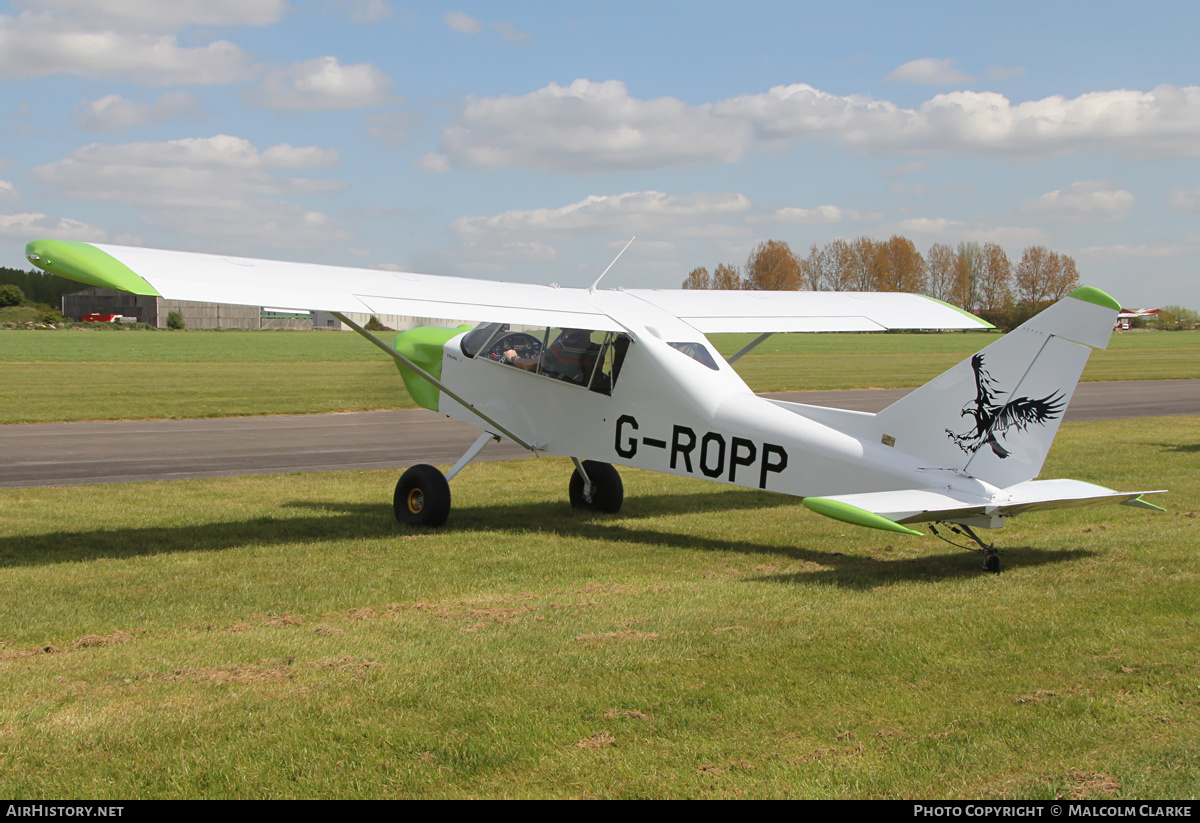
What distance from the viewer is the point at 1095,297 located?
718 centimetres

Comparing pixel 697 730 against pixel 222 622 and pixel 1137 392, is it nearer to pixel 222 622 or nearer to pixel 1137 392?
pixel 222 622

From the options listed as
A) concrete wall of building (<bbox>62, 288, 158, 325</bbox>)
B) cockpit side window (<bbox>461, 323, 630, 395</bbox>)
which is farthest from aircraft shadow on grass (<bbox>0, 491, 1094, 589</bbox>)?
concrete wall of building (<bbox>62, 288, 158, 325</bbox>)

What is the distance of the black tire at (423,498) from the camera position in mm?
10359

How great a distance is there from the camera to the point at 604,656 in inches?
223

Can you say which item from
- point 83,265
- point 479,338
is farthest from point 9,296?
point 83,265

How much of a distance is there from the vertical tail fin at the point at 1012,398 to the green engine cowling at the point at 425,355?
5.49 metres

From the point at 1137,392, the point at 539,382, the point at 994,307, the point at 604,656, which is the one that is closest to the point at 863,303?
the point at 539,382

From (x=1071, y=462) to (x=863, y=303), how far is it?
183 inches

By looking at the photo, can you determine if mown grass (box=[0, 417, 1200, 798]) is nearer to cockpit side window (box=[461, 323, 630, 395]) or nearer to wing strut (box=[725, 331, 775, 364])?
cockpit side window (box=[461, 323, 630, 395])

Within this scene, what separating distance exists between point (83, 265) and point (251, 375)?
30.3 metres

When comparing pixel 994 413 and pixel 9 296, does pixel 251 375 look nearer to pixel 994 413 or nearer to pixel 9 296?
pixel 994 413

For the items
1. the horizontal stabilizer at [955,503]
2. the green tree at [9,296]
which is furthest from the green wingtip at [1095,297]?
the green tree at [9,296]

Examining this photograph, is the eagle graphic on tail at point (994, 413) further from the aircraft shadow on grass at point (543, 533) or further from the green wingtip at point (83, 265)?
the green wingtip at point (83, 265)

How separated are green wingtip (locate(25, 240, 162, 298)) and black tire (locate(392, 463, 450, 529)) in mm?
3633
